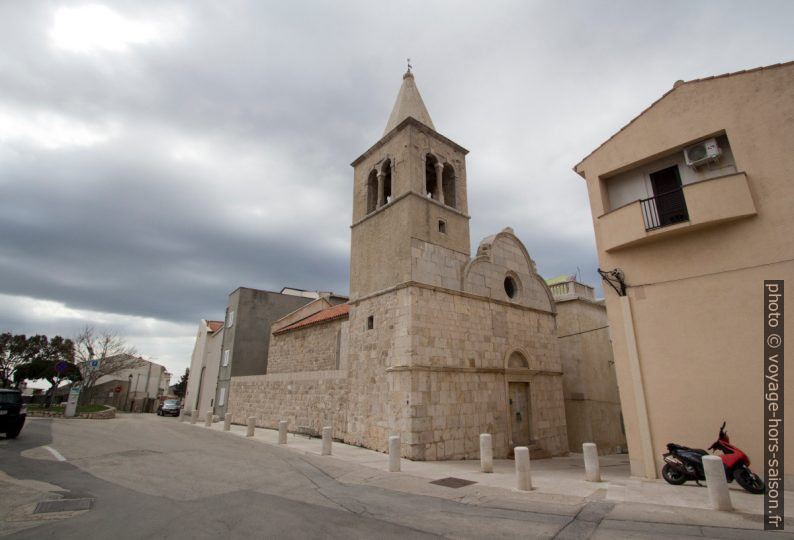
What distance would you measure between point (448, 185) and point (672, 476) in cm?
Result: 1218

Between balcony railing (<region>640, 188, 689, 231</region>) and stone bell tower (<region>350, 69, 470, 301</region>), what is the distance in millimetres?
6415

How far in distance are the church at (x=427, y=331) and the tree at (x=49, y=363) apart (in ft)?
91.9

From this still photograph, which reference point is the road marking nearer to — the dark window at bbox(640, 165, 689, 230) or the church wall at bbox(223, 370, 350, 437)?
the church wall at bbox(223, 370, 350, 437)

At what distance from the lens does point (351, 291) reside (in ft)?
48.3

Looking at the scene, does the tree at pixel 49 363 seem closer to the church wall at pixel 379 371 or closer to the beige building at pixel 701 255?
the church wall at pixel 379 371

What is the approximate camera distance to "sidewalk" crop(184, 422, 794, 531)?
5340 mm

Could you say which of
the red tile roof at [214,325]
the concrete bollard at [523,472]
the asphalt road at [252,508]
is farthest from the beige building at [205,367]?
the concrete bollard at [523,472]

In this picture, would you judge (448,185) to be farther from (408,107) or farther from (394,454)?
(394,454)

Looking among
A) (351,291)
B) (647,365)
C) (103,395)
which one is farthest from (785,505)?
(103,395)

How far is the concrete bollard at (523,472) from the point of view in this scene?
7.06 m

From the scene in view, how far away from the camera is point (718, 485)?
18.0 ft

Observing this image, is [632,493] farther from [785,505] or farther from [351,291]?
[351,291]

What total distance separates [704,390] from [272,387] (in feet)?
55.6

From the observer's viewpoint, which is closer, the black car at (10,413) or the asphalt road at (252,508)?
the asphalt road at (252,508)
